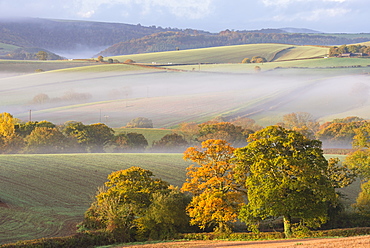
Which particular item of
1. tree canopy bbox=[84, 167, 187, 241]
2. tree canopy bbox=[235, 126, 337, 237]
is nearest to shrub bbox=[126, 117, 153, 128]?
tree canopy bbox=[84, 167, 187, 241]

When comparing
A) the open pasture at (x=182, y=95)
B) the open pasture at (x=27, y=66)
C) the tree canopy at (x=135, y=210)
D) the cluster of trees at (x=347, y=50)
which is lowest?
the tree canopy at (x=135, y=210)

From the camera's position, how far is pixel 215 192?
40.2 meters

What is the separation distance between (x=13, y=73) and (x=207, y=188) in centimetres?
15482

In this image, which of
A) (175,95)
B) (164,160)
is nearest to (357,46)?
(175,95)

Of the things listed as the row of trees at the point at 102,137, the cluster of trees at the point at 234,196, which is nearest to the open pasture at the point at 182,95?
the row of trees at the point at 102,137

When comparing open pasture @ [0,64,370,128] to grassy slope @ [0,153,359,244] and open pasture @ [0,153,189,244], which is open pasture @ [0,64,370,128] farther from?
grassy slope @ [0,153,359,244]

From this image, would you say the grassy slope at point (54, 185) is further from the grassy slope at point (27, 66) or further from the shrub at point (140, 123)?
the grassy slope at point (27, 66)

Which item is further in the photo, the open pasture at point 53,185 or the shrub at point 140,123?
the shrub at point 140,123

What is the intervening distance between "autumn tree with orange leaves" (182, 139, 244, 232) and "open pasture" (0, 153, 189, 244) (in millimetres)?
9281

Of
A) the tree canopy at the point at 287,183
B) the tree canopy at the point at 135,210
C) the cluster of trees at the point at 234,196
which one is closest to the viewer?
the tree canopy at the point at 287,183

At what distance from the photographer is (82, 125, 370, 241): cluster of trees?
1515 inches

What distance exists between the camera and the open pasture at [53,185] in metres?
38.6

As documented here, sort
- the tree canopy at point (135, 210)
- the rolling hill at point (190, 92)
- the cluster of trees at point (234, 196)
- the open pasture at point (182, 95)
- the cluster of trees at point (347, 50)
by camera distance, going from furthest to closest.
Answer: the cluster of trees at point (347, 50) < the rolling hill at point (190, 92) < the open pasture at point (182, 95) < the tree canopy at point (135, 210) < the cluster of trees at point (234, 196)

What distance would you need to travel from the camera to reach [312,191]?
39.6 meters
